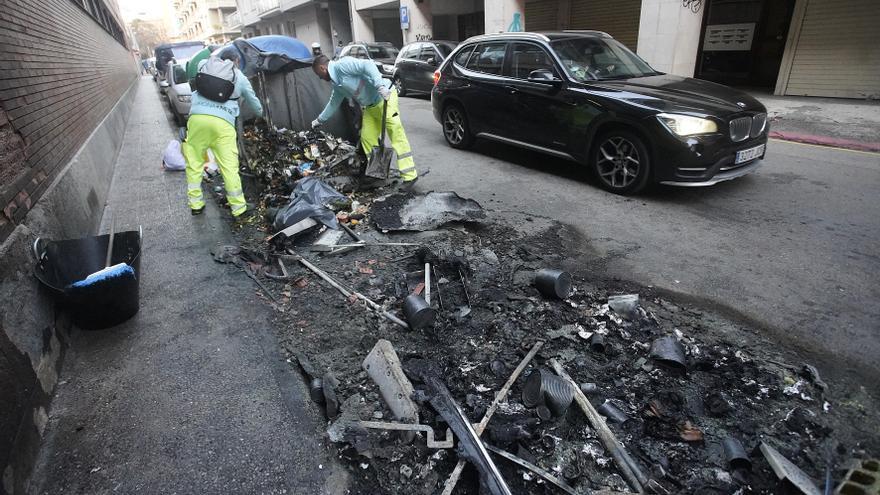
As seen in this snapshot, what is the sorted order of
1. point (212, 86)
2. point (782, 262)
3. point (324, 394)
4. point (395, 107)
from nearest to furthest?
point (324, 394) < point (782, 262) < point (212, 86) < point (395, 107)

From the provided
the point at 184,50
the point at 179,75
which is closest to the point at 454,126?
the point at 179,75

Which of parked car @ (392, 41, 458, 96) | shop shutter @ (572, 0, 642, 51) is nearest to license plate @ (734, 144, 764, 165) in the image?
parked car @ (392, 41, 458, 96)

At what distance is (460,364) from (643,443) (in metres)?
1.08

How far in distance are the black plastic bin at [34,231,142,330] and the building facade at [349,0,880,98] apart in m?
12.5

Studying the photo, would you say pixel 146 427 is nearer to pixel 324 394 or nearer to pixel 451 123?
pixel 324 394

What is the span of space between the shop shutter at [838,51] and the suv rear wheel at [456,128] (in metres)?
8.99

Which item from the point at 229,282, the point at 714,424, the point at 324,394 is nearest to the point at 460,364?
the point at 324,394

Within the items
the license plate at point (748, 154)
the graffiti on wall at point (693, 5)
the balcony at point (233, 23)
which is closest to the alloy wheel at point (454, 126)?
the license plate at point (748, 154)

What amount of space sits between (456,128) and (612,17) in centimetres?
1120

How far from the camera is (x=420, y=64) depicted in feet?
46.9

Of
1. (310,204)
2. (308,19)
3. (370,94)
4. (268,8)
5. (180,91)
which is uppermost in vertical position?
(268,8)

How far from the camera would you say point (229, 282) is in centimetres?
392

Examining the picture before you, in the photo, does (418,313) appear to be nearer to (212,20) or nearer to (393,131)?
(393,131)

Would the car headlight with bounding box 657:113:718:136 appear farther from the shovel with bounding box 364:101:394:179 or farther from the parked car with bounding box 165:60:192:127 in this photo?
the parked car with bounding box 165:60:192:127
